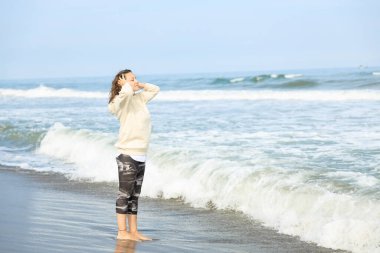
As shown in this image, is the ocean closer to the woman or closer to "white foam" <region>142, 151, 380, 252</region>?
"white foam" <region>142, 151, 380, 252</region>

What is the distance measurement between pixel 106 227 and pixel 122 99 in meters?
1.50

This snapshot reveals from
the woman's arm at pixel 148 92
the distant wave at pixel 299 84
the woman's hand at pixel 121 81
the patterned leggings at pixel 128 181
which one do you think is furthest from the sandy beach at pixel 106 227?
the distant wave at pixel 299 84

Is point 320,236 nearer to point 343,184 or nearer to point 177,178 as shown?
point 343,184

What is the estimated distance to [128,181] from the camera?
6.25 meters

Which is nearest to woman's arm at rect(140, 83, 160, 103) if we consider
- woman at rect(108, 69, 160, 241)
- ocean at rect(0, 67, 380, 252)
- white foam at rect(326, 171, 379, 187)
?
woman at rect(108, 69, 160, 241)

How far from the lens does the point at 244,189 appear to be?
330 inches

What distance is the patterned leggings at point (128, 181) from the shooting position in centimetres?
620

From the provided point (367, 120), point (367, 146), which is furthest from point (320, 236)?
point (367, 120)

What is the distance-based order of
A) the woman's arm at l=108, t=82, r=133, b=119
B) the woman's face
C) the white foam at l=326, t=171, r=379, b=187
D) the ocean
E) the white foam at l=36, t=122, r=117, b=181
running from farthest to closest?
the white foam at l=36, t=122, r=117, b=181 < the white foam at l=326, t=171, r=379, b=187 < the ocean < the woman's face < the woman's arm at l=108, t=82, r=133, b=119

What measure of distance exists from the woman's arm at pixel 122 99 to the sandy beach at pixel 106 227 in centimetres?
114

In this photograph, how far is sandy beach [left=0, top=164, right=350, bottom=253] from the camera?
604 centimetres

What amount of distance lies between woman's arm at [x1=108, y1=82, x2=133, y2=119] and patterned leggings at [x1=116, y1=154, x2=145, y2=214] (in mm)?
408

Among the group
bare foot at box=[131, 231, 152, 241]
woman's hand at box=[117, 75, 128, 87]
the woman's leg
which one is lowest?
bare foot at box=[131, 231, 152, 241]

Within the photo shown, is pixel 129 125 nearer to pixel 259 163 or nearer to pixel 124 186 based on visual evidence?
pixel 124 186
